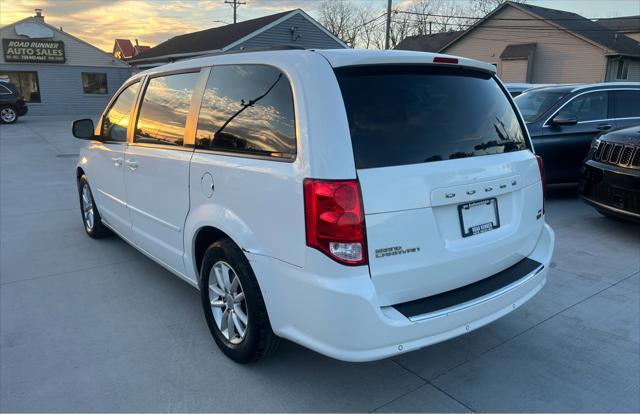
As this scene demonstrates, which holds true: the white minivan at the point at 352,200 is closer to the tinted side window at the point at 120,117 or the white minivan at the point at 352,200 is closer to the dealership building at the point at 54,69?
the tinted side window at the point at 120,117

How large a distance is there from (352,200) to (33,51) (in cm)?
3122

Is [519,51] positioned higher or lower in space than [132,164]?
higher

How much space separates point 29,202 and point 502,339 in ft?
23.1

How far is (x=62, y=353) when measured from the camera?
126 inches

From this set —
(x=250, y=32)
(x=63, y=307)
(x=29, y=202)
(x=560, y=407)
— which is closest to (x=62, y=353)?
(x=63, y=307)

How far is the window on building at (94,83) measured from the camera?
29.9m

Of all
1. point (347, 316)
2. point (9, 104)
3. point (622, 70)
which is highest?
point (622, 70)

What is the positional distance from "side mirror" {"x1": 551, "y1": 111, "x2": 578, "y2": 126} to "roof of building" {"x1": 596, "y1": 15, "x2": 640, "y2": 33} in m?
37.1

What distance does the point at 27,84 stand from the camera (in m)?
28.0

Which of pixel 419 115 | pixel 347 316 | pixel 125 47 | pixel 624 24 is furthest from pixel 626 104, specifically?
pixel 125 47

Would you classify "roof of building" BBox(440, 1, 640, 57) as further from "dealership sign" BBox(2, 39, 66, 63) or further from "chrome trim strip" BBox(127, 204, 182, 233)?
"chrome trim strip" BBox(127, 204, 182, 233)

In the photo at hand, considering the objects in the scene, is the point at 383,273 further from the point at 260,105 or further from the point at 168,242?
the point at 168,242

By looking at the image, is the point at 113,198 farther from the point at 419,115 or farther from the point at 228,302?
the point at 419,115

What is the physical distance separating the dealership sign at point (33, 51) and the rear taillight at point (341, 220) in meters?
30.8
